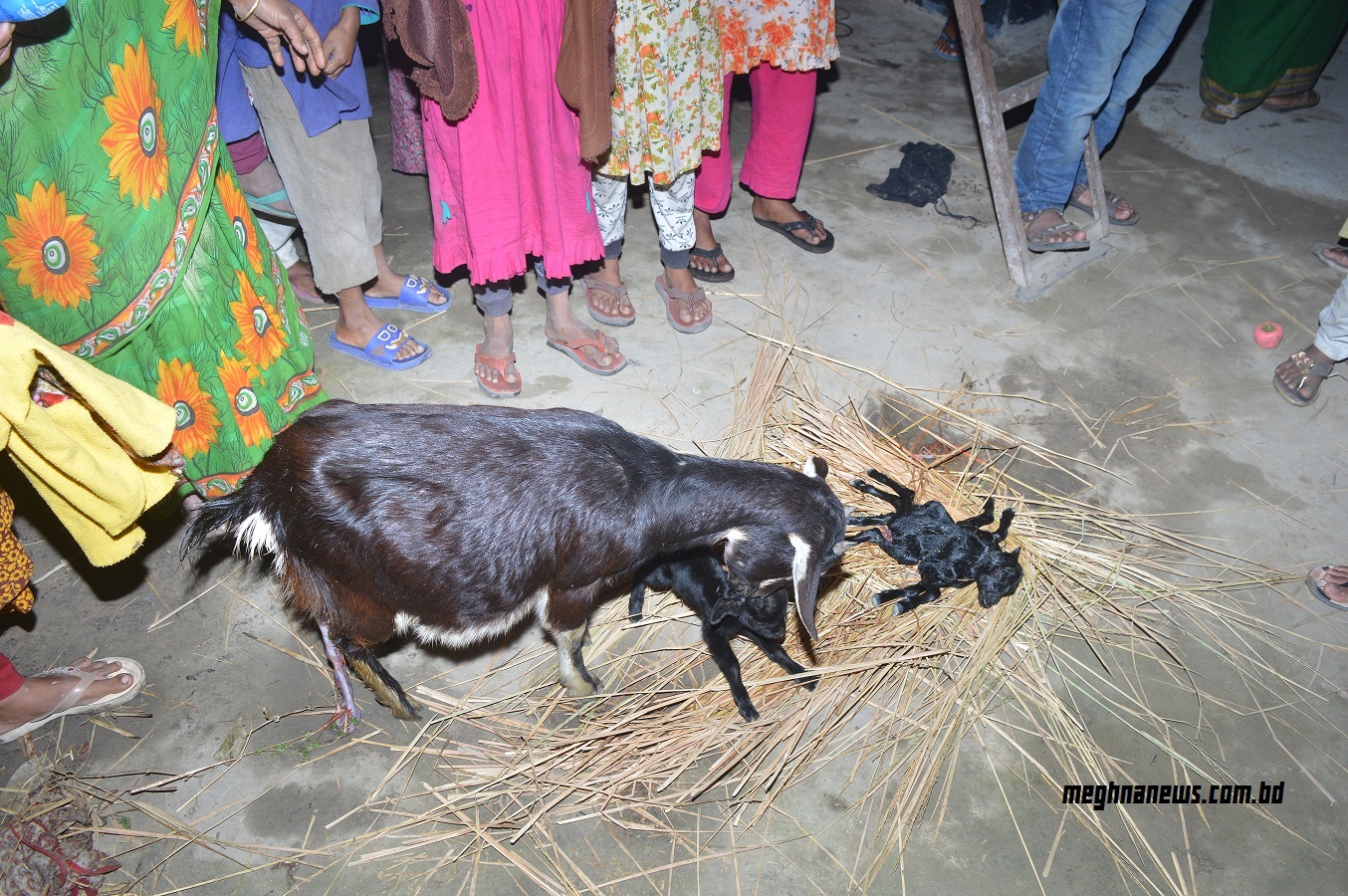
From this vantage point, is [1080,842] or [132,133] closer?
[132,133]

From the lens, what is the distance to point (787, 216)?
5.09m

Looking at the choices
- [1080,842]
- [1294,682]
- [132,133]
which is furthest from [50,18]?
[1294,682]

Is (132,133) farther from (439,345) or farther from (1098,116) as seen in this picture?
(1098,116)

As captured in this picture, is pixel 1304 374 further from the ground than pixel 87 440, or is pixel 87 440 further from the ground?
pixel 87 440

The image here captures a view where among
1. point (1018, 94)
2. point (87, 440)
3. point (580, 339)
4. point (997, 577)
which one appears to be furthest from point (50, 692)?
point (1018, 94)

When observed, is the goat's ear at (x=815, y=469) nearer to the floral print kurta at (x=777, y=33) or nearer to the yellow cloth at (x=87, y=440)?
the yellow cloth at (x=87, y=440)

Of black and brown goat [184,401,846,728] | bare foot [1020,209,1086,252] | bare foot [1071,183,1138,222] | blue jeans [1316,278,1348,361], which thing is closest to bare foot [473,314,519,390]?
black and brown goat [184,401,846,728]

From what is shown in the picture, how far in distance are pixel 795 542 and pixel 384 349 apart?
2.57 meters

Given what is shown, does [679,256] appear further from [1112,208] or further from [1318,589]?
[1318,589]

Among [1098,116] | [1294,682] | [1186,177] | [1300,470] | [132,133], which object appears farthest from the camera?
[1186,177]

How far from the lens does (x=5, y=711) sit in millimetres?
2787

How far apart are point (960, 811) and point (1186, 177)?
507 cm

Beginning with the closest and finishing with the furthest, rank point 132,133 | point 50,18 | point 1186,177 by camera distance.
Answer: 1. point 50,18
2. point 132,133
3. point 1186,177

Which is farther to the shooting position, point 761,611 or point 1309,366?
point 1309,366
